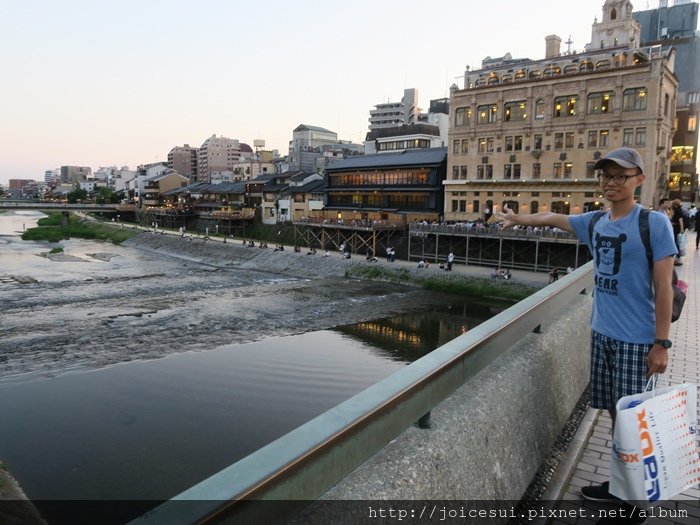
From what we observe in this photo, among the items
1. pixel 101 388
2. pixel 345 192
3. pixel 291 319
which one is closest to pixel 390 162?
pixel 345 192

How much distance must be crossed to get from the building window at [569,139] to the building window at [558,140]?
257 millimetres

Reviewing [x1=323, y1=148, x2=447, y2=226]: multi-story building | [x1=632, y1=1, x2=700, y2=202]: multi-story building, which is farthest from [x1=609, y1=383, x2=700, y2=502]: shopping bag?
[x1=632, y1=1, x2=700, y2=202]: multi-story building

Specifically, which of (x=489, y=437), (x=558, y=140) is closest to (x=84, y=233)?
(x=558, y=140)

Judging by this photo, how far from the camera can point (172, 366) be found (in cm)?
1805

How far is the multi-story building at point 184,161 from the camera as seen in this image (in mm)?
130250

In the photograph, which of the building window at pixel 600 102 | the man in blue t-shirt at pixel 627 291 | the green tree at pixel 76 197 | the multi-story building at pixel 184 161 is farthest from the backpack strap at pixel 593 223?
the green tree at pixel 76 197

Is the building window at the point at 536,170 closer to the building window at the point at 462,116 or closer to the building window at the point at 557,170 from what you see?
the building window at the point at 557,170

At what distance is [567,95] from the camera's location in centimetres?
4225

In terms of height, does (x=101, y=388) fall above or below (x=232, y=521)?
below

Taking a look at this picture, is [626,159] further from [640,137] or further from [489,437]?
[640,137]

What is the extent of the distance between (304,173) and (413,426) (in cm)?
6733

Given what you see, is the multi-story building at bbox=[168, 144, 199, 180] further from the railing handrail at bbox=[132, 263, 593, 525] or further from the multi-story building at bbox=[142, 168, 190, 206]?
the railing handrail at bbox=[132, 263, 593, 525]

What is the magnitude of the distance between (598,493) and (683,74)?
9126 centimetres

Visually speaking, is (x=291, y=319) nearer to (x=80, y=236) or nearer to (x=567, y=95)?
(x=567, y=95)
